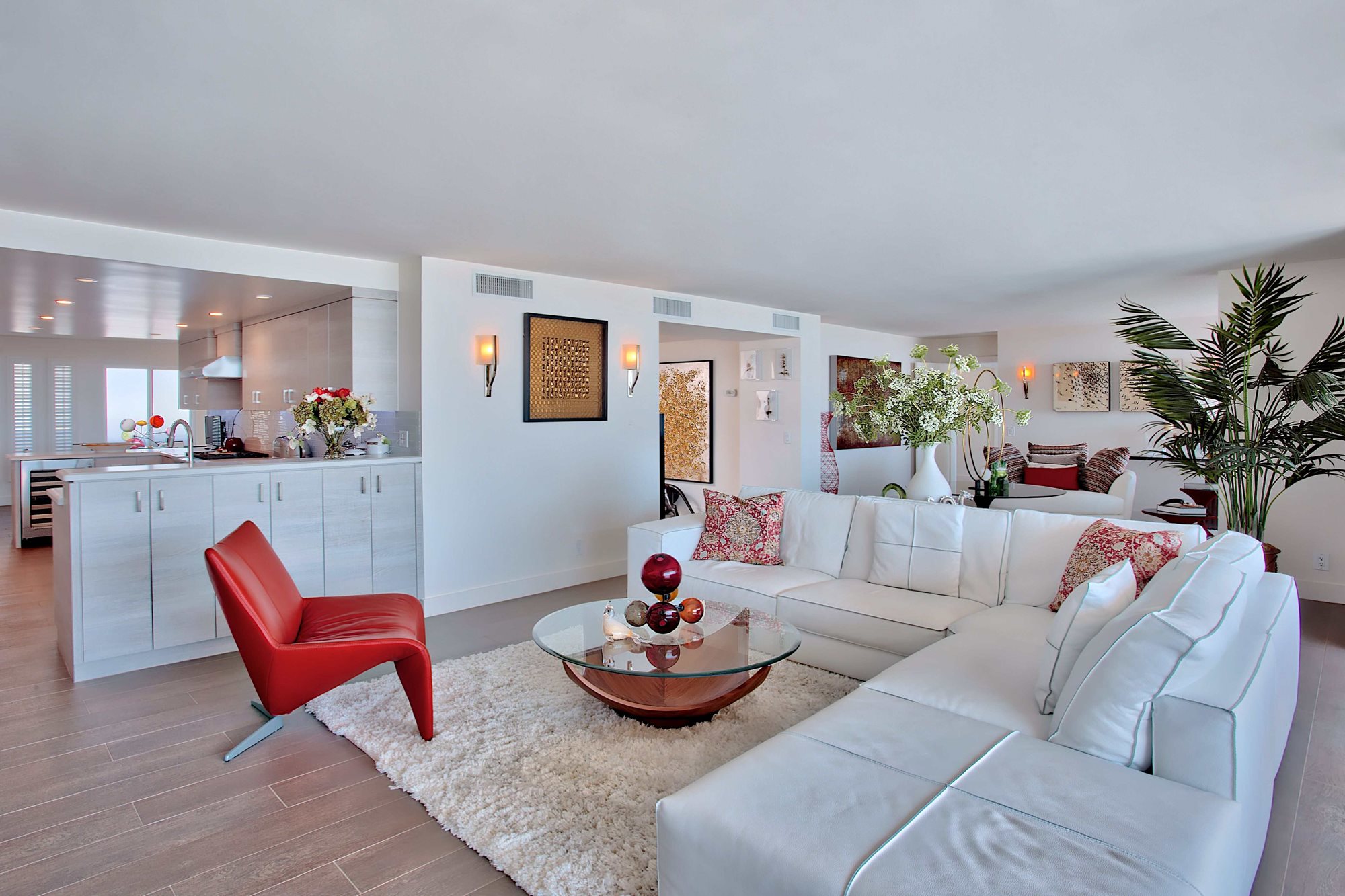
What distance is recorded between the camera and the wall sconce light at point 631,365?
575 centimetres

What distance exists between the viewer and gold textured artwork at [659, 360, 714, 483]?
347 inches

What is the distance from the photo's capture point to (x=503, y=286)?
5.03m

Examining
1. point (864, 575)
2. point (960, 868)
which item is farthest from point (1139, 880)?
point (864, 575)

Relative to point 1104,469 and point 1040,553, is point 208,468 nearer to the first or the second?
point 1040,553

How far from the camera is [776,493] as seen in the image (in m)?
4.35

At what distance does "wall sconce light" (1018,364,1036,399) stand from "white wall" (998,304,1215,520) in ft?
0.15

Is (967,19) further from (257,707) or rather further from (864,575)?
(257,707)

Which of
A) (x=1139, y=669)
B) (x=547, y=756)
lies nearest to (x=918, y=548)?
(x=1139, y=669)

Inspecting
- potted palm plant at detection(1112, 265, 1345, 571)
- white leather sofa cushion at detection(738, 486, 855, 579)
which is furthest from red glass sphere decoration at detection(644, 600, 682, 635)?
potted palm plant at detection(1112, 265, 1345, 571)

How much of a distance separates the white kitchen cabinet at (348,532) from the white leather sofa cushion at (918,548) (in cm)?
310

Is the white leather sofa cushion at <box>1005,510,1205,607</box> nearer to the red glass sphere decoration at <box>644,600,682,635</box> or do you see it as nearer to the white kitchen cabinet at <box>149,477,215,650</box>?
the red glass sphere decoration at <box>644,600,682,635</box>

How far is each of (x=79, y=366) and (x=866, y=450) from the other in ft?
34.9

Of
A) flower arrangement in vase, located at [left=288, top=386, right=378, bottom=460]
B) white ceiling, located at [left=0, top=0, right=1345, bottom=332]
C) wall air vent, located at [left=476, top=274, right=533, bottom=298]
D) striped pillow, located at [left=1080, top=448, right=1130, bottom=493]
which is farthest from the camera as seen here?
striped pillow, located at [left=1080, top=448, right=1130, bottom=493]

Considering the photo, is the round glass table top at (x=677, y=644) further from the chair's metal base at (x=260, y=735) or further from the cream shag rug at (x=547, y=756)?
the chair's metal base at (x=260, y=735)
